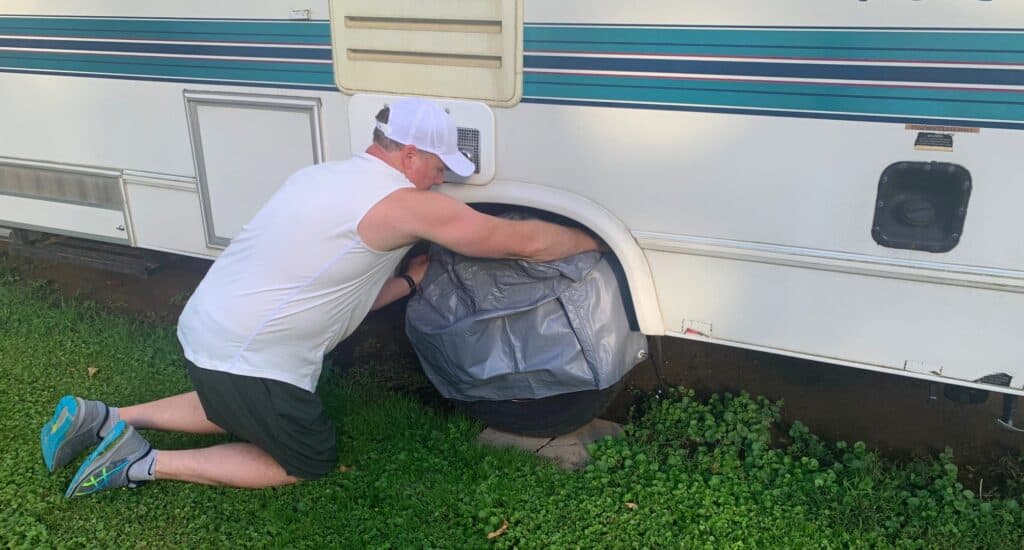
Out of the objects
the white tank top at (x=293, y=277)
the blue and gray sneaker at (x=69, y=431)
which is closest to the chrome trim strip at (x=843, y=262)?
the white tank top at (x=293, y=277)

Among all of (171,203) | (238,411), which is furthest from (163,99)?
(238,411)

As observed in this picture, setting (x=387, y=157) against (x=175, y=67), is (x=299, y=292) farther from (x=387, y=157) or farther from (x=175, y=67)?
(x=175, y=67)

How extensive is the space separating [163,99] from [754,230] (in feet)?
9.07

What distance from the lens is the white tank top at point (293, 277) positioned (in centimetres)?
284

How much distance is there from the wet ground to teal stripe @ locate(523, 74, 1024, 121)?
5.29ft

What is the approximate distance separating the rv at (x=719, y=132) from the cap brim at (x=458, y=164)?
13 cm

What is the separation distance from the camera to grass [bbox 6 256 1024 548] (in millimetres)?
2928

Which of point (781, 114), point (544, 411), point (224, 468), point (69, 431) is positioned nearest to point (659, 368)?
point (544, 411)

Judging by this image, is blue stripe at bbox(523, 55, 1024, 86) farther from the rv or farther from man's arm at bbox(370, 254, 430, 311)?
man's arm at bbox(370, 254, 430, 311)

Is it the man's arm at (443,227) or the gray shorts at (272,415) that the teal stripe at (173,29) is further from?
the gray shorts at (272,415)

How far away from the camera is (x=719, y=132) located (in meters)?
2.82

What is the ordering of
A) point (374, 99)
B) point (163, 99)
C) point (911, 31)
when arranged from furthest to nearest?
point (163, 99)
point (374, 99)
point (911, 31)

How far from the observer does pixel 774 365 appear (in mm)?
4070

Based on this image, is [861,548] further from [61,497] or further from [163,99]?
[163,99]
